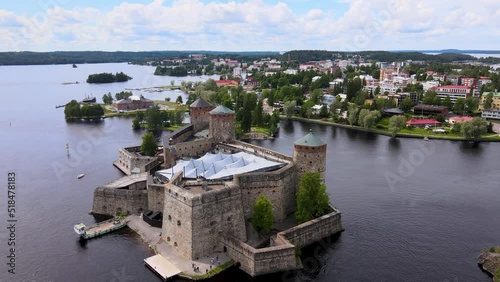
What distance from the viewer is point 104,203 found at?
37.5m

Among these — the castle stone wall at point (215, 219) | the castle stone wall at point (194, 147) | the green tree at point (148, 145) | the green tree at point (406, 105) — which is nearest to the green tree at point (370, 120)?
the green tree at point (406, 105)

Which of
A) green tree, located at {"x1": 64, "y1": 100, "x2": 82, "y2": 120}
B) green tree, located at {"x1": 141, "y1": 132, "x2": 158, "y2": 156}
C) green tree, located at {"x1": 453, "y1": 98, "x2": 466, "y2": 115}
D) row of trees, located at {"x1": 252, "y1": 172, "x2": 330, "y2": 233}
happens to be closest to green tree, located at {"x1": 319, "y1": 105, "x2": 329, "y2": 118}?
green tree, located at {"x1": 453, "y1": 98, "x2": 466, "y2": 115}

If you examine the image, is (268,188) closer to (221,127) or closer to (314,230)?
(314,230)

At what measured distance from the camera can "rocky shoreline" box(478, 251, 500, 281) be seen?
27.9 meters

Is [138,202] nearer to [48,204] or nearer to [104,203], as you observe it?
[104,203]

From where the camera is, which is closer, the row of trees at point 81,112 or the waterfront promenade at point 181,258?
the waterfront promenade at point 181,258

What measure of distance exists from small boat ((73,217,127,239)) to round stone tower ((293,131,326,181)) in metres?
15.8

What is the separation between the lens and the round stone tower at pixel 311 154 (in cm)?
3439

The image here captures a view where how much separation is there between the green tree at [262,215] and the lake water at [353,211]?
3.75m

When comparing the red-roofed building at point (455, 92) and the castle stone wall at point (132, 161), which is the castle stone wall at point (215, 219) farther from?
the red-roofed building at point (455, 92)

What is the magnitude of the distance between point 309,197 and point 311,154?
13.0 feet

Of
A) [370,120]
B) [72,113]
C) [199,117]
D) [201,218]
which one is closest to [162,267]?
[201,218]

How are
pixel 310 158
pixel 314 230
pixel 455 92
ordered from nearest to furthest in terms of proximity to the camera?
pixel 314 230 → pixel 310 158 → pixel 455 92

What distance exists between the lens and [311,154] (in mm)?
34500
